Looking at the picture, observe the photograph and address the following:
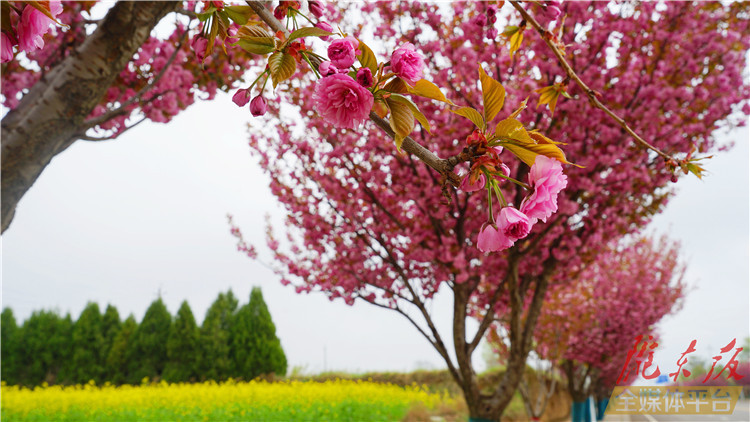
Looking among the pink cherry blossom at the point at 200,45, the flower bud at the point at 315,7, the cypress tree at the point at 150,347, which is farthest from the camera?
the cypress tree at the point at 150,347

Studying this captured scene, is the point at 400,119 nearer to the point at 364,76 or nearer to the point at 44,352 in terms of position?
the point at 364,76

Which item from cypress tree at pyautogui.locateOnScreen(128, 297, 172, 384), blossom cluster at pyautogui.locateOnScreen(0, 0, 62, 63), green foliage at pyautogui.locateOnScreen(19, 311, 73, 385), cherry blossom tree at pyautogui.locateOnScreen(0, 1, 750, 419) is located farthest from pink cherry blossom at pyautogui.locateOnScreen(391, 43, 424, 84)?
green foliage at pyautogui.locateOnScreen(19, 311, 73, 385)

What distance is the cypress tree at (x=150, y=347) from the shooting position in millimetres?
12914

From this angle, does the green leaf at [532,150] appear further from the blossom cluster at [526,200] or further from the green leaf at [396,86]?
the green leaf at [396,86]

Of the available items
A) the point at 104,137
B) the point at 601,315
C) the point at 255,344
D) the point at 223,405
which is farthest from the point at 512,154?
the point at 255,344

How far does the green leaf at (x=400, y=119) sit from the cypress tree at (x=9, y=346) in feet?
54.9

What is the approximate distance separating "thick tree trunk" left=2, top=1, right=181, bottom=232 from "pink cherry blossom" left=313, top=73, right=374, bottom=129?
230 centimetres

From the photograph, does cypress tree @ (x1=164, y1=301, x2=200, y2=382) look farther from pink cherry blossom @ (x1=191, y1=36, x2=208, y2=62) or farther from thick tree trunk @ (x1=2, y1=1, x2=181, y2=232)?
pink cherry blossom @ (x1=191, y1=36, x2=208, y2=62)

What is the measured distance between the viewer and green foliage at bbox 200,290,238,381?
40.6ft

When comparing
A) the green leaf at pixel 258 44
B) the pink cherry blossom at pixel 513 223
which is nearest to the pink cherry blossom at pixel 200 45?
the green leaf at pixel 258 44

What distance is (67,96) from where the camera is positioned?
2.54 metres

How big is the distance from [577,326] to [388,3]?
789cm

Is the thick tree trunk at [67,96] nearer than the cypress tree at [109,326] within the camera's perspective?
Yes

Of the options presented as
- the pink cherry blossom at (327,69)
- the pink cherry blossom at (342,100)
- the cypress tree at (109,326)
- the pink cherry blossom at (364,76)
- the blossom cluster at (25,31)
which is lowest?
the cypress tree at (109,326)
